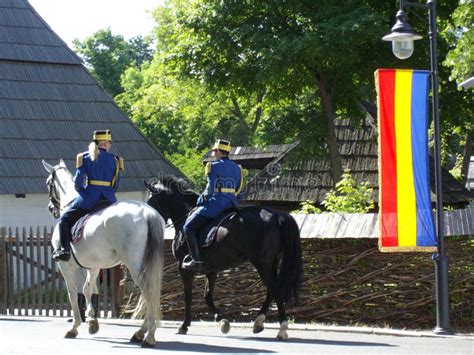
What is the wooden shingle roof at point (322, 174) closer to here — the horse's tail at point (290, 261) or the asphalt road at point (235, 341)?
the asphalt road at point (235, 341)

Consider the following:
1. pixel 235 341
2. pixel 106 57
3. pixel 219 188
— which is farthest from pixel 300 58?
pixel 106 57

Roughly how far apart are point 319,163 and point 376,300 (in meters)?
17.4

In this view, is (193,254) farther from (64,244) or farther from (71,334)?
(71,334)

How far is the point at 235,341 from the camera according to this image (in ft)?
45.3

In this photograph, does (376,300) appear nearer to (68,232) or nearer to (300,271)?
(300,271)

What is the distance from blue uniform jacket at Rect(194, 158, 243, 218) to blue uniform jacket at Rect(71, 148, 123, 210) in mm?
1287

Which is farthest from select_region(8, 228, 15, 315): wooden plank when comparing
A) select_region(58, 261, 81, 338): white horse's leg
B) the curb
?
select_region(58, 261, 81, 338): white horse's leg

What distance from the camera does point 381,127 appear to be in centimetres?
1426

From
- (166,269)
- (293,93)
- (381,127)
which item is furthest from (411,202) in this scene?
(293,93)

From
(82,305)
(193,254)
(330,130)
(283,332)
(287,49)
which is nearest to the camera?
(283,332)

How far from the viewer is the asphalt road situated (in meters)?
12.5

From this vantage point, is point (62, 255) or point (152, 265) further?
point (62, 255)

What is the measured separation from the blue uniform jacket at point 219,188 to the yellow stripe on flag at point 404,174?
2.24 m

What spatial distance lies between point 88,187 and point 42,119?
1731 cm
